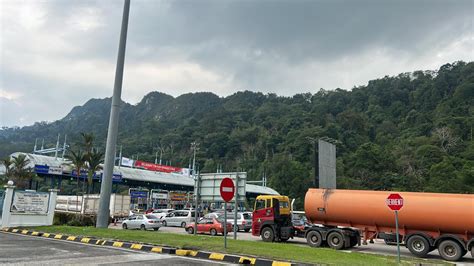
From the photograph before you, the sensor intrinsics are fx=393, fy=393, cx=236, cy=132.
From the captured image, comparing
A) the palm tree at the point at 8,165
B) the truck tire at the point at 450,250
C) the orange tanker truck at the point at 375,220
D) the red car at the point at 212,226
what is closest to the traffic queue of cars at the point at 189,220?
the red car at the point at 212,226

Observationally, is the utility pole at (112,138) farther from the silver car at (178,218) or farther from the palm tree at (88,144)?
the palm tree at (88,144)

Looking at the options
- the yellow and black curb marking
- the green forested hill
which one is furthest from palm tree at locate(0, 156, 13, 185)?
the green forested hill

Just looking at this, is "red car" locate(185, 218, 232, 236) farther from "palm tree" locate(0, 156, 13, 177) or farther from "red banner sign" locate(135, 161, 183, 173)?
"red banner sign" locate(135, 161, 183, 173)

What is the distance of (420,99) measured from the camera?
10638 cm

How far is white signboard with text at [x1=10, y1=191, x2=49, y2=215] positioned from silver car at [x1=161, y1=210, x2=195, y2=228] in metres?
14.0

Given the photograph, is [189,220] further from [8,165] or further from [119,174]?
[8,165]

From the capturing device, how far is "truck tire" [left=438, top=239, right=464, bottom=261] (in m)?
15.7

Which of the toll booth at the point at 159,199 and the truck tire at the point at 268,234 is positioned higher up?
the toll booth at the point at 159,199

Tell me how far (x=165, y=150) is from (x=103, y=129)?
3583 cm

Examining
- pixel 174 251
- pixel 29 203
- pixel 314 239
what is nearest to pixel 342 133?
A: pixel 314 239

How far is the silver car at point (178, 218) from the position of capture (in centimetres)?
3503

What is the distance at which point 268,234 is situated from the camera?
2059cm

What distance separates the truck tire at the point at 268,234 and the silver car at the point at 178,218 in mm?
15286

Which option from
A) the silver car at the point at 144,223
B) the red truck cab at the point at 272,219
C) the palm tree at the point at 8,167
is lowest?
the silver car at the point at 144,223
